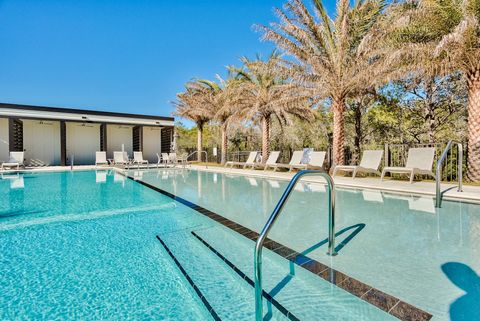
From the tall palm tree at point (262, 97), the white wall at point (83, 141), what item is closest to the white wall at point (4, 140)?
the white wall at point (83, 141)

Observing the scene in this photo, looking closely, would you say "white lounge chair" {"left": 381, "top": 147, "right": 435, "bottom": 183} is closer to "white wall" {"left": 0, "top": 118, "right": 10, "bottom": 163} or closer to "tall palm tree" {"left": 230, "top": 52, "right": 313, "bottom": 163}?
"tall palm tree" {"left": 230, "top": 52, "right": 313, "bottom": 163}

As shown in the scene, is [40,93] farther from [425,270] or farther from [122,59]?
[425,270]

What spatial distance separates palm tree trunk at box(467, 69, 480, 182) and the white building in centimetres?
2188

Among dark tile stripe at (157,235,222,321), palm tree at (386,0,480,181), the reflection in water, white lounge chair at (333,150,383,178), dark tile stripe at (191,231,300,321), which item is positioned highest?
palm tree at (386,0,480,181)

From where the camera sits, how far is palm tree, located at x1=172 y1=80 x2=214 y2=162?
19.4 metres

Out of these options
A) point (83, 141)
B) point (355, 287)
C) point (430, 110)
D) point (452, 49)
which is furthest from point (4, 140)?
point (430, 110)

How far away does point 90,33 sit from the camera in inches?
888

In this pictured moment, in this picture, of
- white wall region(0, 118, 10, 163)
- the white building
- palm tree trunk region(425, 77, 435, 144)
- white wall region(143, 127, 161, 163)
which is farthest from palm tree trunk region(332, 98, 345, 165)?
white wall region(0, 118, 10, 163)

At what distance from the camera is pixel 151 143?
2591 cm

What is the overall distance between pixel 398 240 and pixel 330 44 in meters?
9.36

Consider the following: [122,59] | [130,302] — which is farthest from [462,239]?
[122,59]

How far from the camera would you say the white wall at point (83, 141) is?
2206 cm

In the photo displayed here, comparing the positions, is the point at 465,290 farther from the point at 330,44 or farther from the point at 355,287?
the point at 330,44

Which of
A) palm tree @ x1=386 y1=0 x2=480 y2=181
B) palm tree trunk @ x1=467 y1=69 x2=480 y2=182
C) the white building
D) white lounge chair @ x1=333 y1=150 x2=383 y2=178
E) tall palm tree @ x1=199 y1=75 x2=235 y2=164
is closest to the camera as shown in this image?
palm tree @ x1=386 y1=0 x2=480 y2=181
